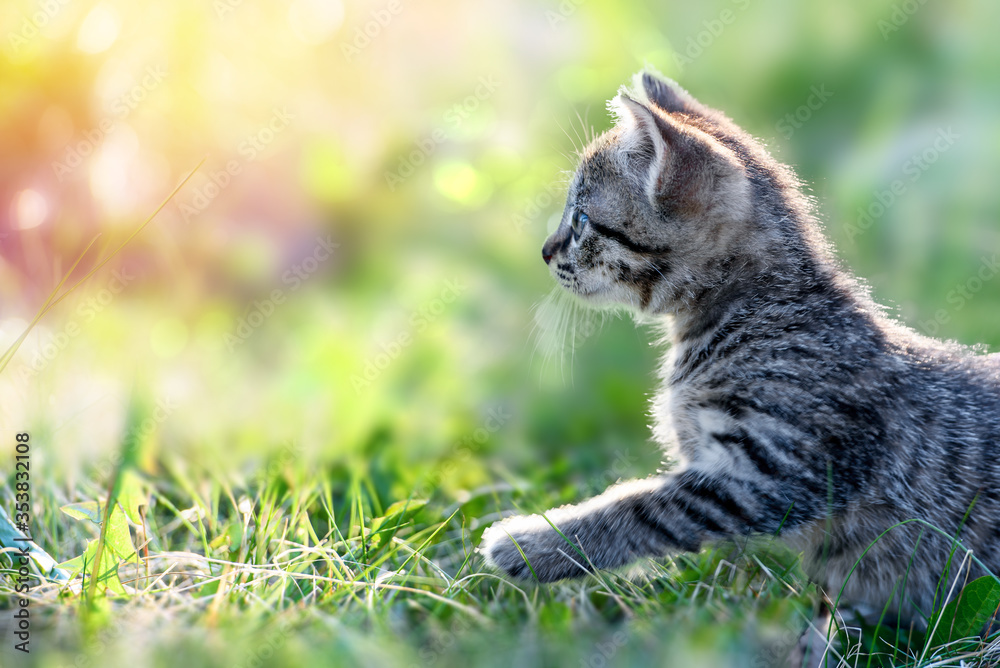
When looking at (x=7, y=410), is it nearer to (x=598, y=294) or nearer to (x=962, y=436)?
(x=598, y=294)

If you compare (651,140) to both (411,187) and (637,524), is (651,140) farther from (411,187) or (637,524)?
(411,187)

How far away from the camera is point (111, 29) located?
386 cm

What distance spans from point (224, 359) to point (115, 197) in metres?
0.87

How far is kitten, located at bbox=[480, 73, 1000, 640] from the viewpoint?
5.49 feet

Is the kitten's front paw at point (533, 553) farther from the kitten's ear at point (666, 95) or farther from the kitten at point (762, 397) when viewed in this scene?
the kitten's ear at point (666, 95)

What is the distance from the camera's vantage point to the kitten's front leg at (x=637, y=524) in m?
1.64

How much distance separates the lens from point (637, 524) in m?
1.69

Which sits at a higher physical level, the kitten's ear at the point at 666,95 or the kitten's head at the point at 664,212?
the kitten's ear at the point at 666,95

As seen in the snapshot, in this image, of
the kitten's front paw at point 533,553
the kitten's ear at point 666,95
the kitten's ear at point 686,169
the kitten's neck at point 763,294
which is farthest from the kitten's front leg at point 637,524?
the kitten's ear at point 666,95

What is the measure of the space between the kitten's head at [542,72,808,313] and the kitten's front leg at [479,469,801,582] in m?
0.53

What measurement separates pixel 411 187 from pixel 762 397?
2.91 metres

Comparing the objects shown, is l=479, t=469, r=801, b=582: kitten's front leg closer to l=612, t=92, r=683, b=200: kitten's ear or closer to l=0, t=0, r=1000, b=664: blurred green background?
l=612, t=92, r=683, b=200: kitten's ear

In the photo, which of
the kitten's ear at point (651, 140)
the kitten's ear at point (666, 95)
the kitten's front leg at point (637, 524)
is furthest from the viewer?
the kitten's ear at point (666, 95)

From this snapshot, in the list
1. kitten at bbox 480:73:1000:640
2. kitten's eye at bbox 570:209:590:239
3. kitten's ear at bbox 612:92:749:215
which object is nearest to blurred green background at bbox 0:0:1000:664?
kitten's eye at bbox 570:209:590:239
